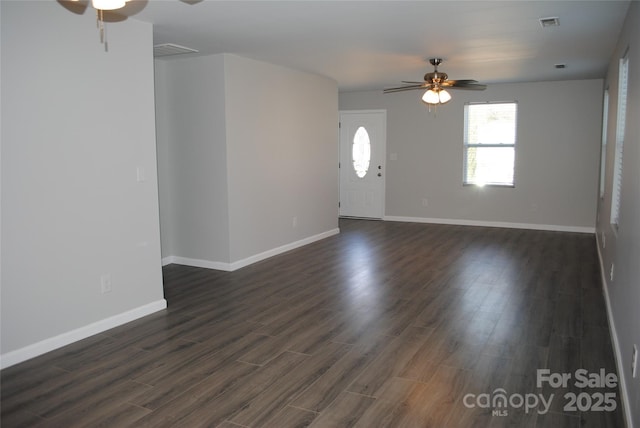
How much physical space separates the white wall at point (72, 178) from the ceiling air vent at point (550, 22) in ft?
10.8

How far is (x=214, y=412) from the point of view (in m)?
2.68

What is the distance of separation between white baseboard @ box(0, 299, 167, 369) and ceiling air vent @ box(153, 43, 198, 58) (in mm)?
2499

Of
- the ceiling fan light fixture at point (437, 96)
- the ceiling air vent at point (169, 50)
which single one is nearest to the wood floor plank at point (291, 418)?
the ceiling air vent at point (169, 50)

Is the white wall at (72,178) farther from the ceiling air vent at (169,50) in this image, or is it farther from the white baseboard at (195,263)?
the white baseboard at (195,263)

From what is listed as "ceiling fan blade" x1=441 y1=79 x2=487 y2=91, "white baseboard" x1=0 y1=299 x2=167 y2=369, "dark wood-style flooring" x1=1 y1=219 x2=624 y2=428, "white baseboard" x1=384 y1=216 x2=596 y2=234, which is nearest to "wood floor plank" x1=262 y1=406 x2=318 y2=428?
"dark wood-style flooring" x1=1 y1=219 x2=624 y2=428

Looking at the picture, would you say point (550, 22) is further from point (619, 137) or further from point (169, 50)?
point (169, 50)

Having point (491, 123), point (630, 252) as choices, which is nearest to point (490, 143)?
point (491, 123)

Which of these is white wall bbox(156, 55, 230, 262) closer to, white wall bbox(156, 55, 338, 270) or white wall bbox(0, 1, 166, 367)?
white wall bbox(156, 55, 338, 270)

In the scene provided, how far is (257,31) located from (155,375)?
3015 mm

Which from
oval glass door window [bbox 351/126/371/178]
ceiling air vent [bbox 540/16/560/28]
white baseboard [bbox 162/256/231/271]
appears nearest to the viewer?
ceiling air vent [bbox 540/16/560/28]

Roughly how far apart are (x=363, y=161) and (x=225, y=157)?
455cm

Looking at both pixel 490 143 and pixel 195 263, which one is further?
pixel 490 143

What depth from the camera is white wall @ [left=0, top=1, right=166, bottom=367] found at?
10.6ft

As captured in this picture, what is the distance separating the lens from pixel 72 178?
11.8 feet
